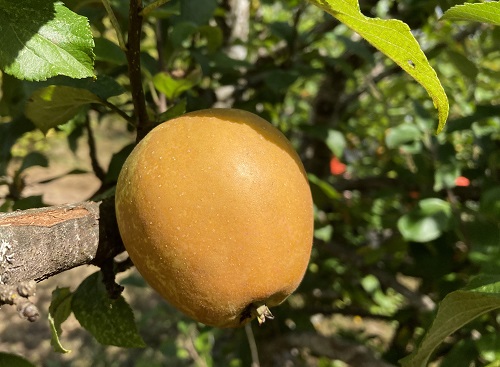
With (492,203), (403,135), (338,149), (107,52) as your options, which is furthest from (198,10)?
(492,203)

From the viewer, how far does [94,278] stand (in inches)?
29.6

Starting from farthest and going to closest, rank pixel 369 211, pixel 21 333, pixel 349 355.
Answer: pixel 21 333 → pixel 369 211 → pixel 349 355

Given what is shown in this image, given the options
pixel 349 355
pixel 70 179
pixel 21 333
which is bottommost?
pixel 70 179

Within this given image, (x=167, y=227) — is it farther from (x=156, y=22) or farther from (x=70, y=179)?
(x=70, y=179)

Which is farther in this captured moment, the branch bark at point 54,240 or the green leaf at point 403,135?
the green leaf at point 403,135

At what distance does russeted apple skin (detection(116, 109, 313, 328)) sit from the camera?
0.55 meters

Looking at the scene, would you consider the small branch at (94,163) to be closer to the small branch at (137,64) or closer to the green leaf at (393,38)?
the small branch at (137,64)

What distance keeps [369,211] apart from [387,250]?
0.68 ft

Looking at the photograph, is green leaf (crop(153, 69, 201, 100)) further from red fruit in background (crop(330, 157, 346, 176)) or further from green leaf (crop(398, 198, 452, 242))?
red fruit in background (crop(330, 157, 346, 176))

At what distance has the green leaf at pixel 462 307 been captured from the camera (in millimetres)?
582

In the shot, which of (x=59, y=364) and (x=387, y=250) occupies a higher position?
(x=387, y=250)

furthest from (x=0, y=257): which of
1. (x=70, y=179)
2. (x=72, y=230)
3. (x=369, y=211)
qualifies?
(x=70, y=179)

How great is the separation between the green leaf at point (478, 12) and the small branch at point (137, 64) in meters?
0.36

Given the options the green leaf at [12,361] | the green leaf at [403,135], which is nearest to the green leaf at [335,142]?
the green leaf at [403,135]
